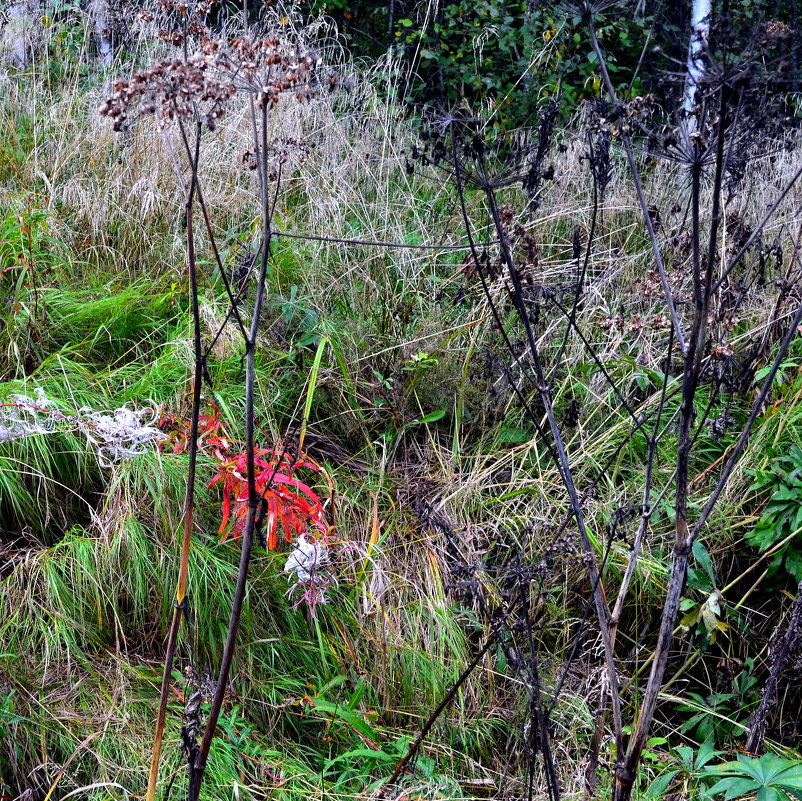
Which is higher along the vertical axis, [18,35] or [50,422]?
[18,35]

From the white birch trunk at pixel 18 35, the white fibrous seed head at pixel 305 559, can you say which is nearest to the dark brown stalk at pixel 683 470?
the white fibrous seed head at pixel 305 559

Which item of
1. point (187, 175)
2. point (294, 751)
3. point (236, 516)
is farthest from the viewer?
point (187, 175)

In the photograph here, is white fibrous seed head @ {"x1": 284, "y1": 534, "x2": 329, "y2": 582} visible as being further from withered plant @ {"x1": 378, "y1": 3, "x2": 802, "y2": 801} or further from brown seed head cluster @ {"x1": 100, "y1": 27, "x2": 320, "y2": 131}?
brown seed head cluster @ {"x1": 100, "y1": 27, "x2": 320, "y2": 131}

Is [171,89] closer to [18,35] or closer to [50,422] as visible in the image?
[50,422]

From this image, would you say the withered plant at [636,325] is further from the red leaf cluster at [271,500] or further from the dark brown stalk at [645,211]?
the red leaf cluster at [271,500]

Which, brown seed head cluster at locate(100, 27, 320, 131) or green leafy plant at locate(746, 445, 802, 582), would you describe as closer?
brown seed head cluster at locate(100, 27, 320, 131)

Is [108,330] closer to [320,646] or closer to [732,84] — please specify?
[320,646]

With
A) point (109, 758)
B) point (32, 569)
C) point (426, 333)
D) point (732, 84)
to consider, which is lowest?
point (109, 758)

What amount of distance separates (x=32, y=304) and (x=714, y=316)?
239cm

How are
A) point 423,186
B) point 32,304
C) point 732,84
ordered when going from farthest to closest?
point 423,186
point 32,304
point 732,84

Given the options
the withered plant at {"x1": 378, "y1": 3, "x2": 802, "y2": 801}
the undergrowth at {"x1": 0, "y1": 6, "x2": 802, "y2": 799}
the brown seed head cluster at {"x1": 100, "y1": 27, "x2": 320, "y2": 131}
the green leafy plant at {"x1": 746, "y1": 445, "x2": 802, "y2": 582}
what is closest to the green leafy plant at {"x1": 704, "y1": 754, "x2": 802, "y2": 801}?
the withered plant at {"x1": 378, "y1": 3, "x2": 802, "y2": 801}

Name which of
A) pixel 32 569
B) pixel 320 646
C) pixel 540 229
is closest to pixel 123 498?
pixel 32 569

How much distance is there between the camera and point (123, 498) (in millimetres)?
2439

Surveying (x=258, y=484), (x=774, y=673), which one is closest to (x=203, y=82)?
(x=258, y=484)
